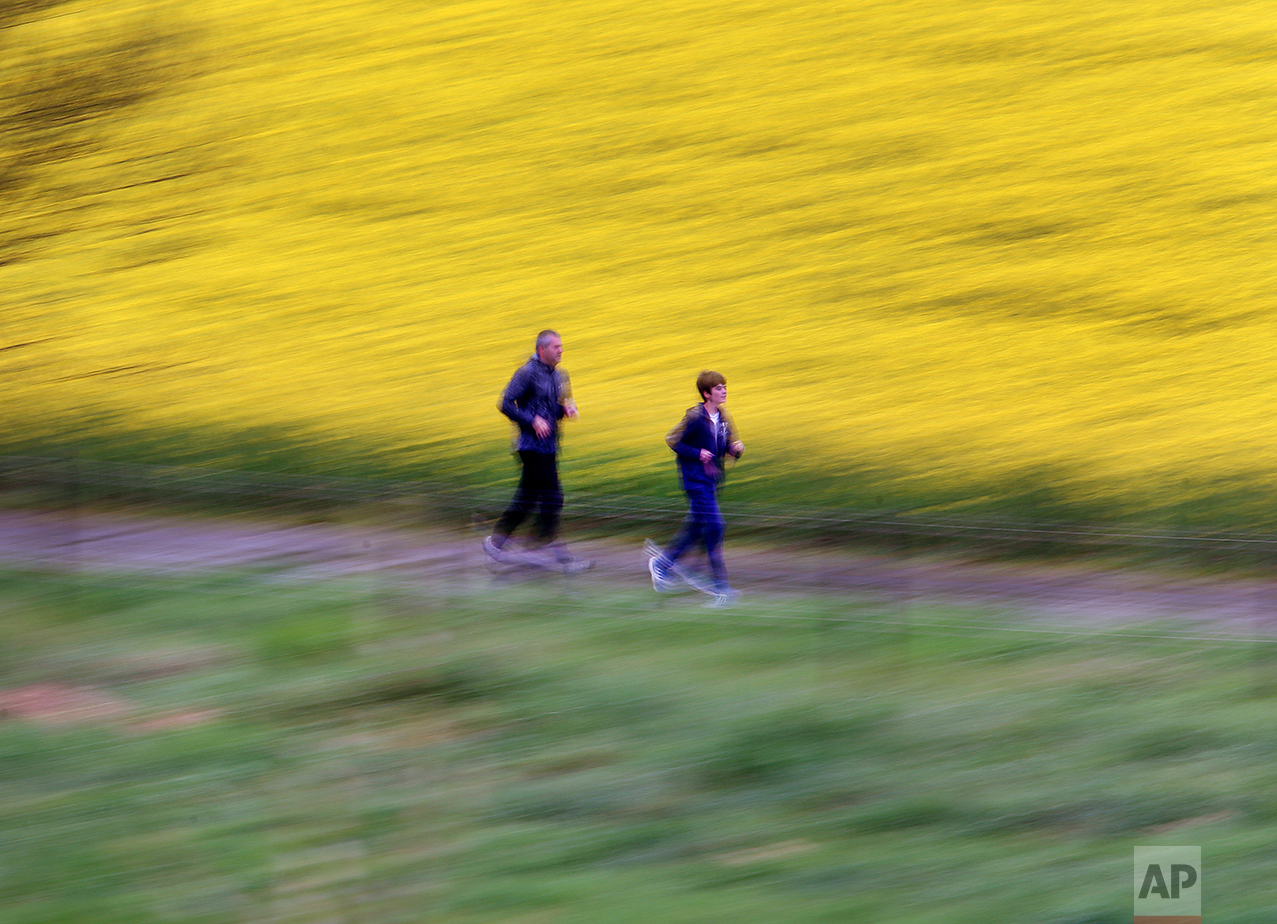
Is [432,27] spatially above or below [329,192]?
above

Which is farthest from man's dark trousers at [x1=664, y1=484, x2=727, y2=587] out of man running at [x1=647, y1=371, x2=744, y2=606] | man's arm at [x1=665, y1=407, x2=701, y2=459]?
man's arm at [x1=665, y1=407, x2=701, y2=459]

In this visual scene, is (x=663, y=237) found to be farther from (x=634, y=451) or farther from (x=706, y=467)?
(x=706, y=467)

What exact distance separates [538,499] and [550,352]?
0.96 metres

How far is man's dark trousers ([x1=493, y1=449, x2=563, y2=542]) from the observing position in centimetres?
867

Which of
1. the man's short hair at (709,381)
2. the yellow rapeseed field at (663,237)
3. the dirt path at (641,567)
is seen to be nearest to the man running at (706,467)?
the man's short hair at (709,381)

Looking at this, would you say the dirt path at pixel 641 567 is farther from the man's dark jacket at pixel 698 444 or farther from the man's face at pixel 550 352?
the man's face at pixel 550 352

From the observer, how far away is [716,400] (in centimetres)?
839

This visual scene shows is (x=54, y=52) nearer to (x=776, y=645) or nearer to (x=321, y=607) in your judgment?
(x=321, y=607)

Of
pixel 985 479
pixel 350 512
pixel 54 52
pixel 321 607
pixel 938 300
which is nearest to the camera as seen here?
pixel 321 607

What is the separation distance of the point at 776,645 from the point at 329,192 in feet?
33.6

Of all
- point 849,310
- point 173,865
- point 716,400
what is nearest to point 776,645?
point 716,400
